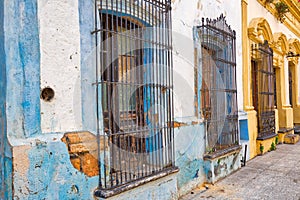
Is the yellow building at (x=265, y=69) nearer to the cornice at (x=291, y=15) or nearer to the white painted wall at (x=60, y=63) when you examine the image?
the cornice at (x=291, y=15)

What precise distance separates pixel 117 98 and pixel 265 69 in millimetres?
5639

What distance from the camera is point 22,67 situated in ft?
7.47

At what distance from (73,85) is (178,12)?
2288 mm

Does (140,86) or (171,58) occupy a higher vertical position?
(171,58)

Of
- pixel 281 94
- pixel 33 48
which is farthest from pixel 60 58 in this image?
pixel 281 94

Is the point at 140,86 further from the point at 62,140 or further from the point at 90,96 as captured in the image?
the point at 62,140

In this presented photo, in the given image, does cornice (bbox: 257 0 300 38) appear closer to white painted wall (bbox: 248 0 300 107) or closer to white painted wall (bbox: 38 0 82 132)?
white painted wall (bbox: 248 0 300 107)

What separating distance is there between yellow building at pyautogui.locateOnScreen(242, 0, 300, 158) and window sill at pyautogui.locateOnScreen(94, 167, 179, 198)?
11.9 feet

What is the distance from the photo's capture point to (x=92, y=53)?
282 centimetres

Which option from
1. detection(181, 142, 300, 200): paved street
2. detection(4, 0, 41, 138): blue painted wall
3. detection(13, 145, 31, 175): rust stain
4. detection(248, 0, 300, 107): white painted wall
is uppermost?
detection(248, 0, 300, 107): white painted wall

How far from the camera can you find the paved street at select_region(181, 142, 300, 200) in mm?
4051

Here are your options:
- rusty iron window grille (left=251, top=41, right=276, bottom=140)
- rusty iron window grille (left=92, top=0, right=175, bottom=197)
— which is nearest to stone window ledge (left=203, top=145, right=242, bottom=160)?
rusty iron window grille (left=92, top=0, right=175, bottom=197)

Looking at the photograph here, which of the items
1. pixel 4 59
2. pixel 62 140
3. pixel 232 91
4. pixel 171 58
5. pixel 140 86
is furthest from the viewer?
pixel 232 91

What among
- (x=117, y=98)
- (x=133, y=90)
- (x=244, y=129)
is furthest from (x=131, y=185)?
(x=244, y=129)
